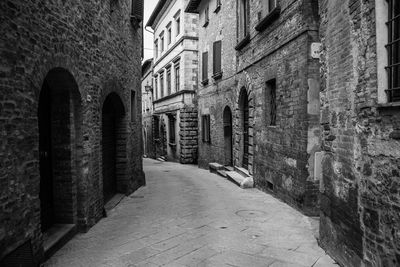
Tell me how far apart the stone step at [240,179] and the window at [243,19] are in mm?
4530

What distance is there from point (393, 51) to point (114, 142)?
752cm

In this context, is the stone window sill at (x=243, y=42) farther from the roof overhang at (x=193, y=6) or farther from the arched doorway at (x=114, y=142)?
the roof overhang at (x=193, y=6)

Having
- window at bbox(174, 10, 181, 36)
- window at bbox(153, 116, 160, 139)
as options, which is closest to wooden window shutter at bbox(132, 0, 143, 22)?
window at bbox(174, 10, 181, 36)

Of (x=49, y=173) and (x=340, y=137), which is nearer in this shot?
(x=340, y=137)

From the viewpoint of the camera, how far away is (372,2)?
3.65 metres

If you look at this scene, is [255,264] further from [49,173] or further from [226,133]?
[226,133]

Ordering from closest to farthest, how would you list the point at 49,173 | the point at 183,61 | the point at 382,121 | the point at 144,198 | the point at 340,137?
the point at 382,121 → the point at 340,137 → the point at 49,173 → the point at 144,198 → the point at 183,61

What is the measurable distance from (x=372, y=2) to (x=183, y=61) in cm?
1565

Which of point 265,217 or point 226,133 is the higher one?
point 226,133

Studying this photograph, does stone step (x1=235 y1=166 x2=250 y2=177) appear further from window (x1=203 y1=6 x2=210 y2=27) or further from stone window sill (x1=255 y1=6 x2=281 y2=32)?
window (x1=203 y1=6 x2=210 y2=27)

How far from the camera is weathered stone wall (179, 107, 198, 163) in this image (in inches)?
735

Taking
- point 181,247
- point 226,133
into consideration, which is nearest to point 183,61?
point 226,133

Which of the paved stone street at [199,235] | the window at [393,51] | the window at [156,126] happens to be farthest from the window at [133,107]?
the window at [156,126]

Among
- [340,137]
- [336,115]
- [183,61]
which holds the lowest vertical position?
[340,137]
